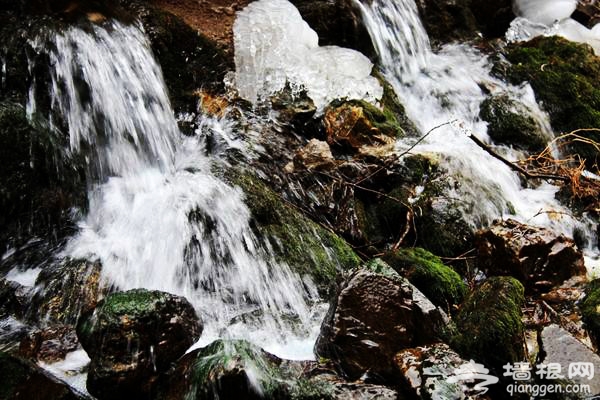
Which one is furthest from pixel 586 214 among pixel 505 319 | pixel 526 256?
pixel 505 319

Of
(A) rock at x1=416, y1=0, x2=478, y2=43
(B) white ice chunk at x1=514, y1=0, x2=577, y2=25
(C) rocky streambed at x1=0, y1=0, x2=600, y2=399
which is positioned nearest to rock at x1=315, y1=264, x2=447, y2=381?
(C) rocky streambed at x1=0, y1=0, x2=600, y2=399

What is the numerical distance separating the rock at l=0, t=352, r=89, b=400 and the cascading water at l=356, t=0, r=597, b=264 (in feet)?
11.7

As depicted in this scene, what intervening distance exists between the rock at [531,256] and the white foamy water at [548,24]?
6162 millimetres

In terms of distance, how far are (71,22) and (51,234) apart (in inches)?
79.4

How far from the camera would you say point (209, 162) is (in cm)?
472

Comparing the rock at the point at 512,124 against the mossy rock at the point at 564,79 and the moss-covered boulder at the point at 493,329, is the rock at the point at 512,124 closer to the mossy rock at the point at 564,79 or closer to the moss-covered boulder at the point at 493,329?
the mossy rock at the point at 564,79

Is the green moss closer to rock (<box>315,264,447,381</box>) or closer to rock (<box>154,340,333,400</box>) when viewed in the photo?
rock (<box>154,340,333,400</box>)

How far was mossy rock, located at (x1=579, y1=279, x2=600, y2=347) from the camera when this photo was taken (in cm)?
328

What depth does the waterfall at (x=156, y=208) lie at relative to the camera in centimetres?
355

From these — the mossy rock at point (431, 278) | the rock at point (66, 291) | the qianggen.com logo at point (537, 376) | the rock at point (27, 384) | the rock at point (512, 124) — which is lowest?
the rock at point (512, 124)

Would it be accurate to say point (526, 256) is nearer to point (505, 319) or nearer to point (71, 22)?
point (505, 319)

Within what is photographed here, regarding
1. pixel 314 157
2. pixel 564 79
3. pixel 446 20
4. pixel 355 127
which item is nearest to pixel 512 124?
pixel 564 79

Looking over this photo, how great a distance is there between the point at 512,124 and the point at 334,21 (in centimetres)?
256

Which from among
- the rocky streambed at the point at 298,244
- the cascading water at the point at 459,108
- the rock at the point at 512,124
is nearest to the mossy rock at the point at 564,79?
the rocky streambed at the point at 298,244
